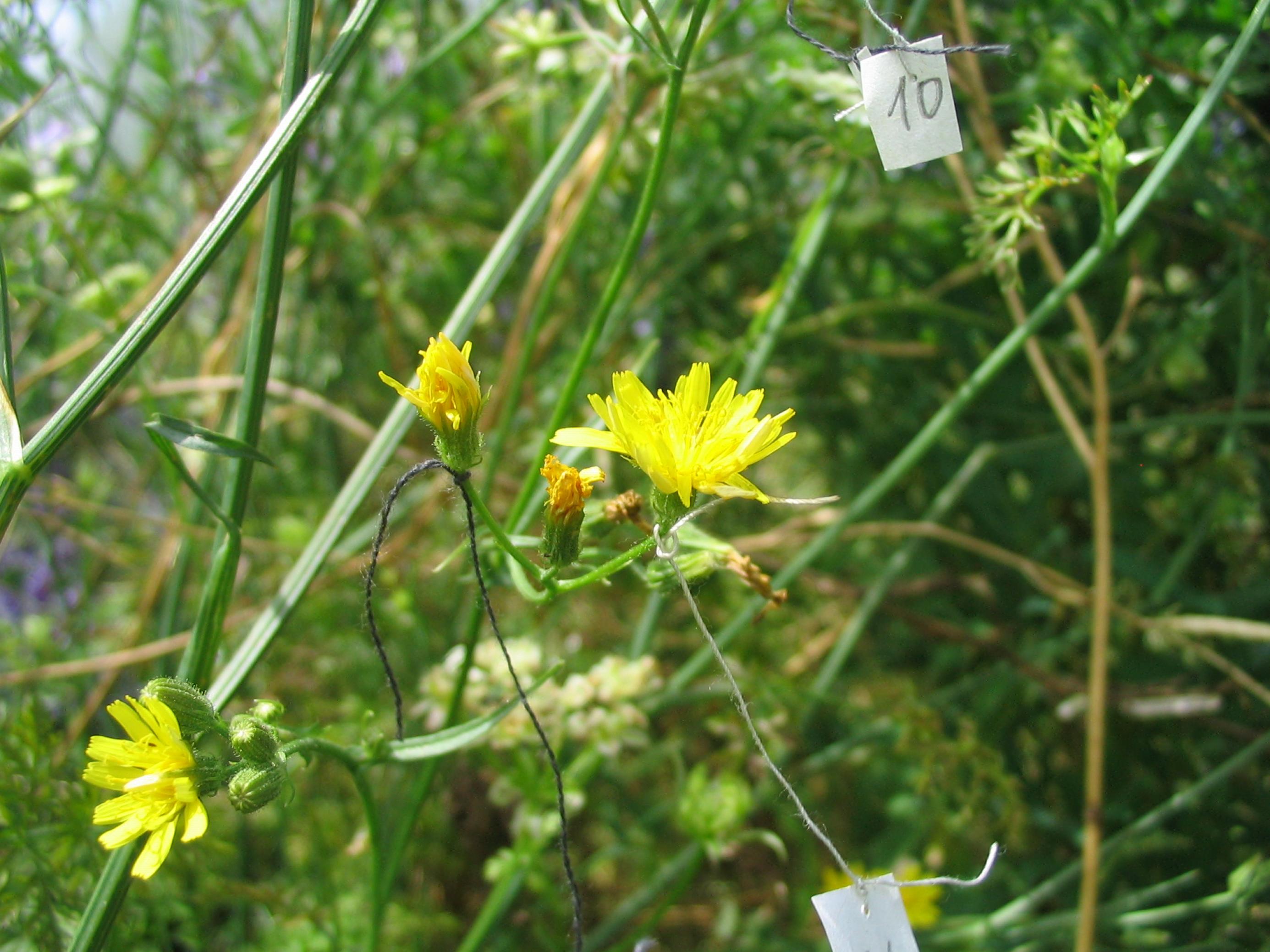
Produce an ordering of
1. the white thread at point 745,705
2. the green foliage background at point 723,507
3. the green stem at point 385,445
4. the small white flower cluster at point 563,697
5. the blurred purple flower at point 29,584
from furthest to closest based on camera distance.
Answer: the blurred purple flower at point 29,584 < the green foliage background at point 723,507 < the small white flower cluster at point 563,697 < the green stem at point 385,445 < the white thread at point 745,705

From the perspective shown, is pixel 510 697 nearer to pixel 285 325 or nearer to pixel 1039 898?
pixel 1039 898

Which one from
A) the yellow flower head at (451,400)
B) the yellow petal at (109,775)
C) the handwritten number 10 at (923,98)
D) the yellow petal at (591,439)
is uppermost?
the handwritten number 10 at (923,98)

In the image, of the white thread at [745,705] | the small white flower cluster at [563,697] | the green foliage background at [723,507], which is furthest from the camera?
the green foliage background at [723,507]

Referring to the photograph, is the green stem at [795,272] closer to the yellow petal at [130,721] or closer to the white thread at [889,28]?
the white thread at [889,28]

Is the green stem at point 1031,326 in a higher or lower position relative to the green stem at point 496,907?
higher

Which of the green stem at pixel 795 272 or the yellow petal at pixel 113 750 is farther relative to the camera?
the green stem at pixel 795 272

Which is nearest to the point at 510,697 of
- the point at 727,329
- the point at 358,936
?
the point at 358,936

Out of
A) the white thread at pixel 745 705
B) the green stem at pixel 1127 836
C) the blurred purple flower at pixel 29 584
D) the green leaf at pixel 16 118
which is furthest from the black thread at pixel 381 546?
the blurred purple flower at pixel 29 584
